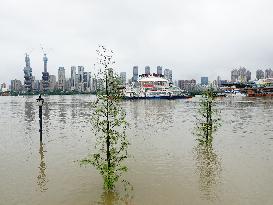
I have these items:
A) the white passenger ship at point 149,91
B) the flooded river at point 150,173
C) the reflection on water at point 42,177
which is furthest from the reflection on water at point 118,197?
the white passenger ship at point 149,91

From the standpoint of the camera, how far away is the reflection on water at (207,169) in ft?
68.7

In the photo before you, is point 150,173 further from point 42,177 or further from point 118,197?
point 42,177

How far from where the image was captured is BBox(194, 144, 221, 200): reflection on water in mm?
20953

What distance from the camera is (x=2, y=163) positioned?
2822 centimetres

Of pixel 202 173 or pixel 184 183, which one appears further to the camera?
pixel 202 173

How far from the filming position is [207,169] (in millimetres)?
25703

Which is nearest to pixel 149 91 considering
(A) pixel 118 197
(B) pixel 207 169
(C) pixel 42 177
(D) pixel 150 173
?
(B) pixel 207 169

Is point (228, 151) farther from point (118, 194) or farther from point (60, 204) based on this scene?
point (60, 204)

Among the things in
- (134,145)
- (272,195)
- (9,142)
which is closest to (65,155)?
(134,145)

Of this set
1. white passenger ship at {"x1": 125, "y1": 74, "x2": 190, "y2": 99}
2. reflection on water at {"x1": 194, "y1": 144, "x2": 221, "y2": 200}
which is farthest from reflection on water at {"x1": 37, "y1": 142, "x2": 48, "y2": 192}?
white passenger ship at {"x1": 125, "y1": 74, "x2": 190, "y2": 99}

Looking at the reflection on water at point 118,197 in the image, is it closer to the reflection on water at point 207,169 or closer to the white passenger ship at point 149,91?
the reflection on water at point 207,169

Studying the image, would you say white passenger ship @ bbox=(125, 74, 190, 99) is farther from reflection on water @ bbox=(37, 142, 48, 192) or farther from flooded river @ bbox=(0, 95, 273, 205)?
reflection on water @ bbox=(37, 142, 48, 192)

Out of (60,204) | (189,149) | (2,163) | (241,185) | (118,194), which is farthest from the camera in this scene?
(189,149)

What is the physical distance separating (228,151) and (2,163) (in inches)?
789
